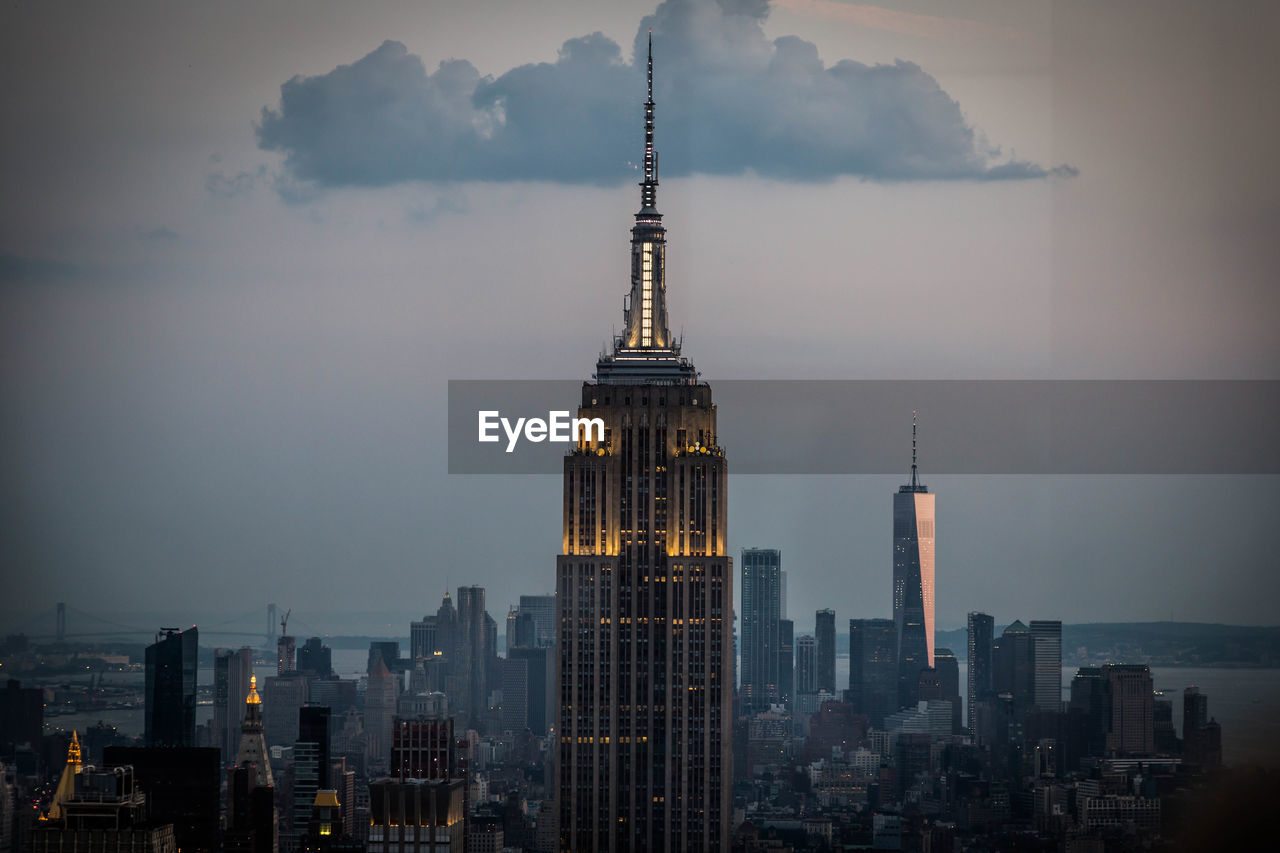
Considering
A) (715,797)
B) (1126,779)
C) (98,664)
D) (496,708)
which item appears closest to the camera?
(1126,779)

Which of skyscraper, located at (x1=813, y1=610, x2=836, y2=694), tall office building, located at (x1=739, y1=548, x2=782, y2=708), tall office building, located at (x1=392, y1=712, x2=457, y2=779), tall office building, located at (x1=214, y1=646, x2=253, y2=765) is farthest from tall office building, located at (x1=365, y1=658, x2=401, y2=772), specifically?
skyscraper, located at (x1=813, y1=610, x2=836, y2=694)

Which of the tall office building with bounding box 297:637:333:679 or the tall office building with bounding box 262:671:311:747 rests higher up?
the tall office building with bounding box 297:637:333:679

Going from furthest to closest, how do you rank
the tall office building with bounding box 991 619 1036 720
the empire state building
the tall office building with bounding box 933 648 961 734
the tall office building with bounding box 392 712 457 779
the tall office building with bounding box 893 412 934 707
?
1. the tall office building with bounding box 392 712 457 779
2. the tall office building with bounding box 933 648 961 734
3. the empire state building
4. the tall office building with bounding box 991 619 1036 720
5. the tall office building with bounding box 893 412 934 707

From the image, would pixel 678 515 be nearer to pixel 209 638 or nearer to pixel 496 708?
pixel 496 708

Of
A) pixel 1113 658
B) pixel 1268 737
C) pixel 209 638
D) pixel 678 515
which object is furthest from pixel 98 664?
pixel 1268 737

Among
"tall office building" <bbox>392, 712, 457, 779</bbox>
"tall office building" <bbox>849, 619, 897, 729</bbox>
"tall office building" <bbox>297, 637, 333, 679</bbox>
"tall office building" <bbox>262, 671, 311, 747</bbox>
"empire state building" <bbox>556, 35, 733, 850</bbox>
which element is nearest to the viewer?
"empire state building" <bbox>556, 35, 733, 850</bbox>

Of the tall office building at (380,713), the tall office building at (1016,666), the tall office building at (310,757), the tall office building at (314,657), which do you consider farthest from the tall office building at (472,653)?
the tall office building at (1016,666)

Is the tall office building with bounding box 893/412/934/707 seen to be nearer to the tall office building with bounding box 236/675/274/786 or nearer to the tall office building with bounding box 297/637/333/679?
the tall office building with bounding box 297/637/333/679

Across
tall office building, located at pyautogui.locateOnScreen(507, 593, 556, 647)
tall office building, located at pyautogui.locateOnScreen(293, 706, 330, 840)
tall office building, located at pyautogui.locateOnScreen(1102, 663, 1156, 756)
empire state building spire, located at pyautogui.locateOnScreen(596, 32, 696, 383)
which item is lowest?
tall office building, located at pyautogui.locateOnScreen(293, 706, 330, 840)
